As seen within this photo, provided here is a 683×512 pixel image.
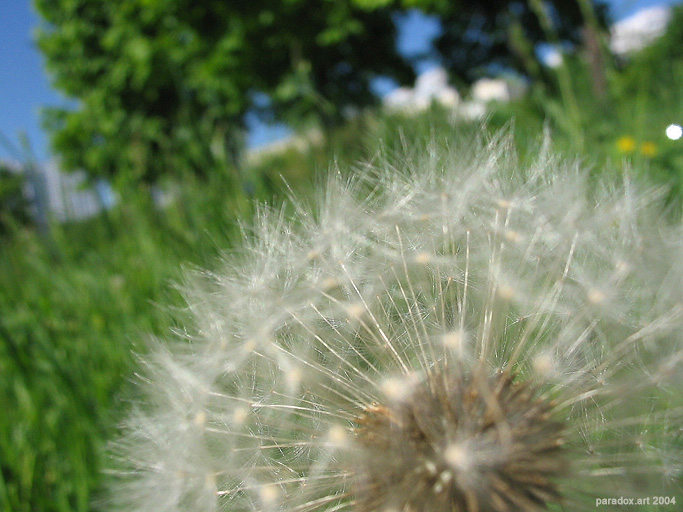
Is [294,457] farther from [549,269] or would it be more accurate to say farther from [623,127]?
[623,127]

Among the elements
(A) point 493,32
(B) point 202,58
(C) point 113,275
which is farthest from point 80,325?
(A) point 493,32

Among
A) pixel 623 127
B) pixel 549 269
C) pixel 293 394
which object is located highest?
pixel 623 127

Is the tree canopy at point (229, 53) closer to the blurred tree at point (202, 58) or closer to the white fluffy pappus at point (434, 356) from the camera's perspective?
the blurred tree at point (202, 58)

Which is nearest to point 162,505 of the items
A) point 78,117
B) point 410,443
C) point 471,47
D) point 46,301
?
point 410,443

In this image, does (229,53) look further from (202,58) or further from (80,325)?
(80,325)

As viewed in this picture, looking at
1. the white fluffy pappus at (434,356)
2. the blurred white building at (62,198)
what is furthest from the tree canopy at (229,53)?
the white fluffy pappus at (434,356)

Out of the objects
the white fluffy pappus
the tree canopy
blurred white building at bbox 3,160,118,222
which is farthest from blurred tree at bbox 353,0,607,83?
the white fluffy pappus

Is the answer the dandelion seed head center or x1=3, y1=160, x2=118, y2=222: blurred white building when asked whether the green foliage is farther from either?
the dandelion seed head center
